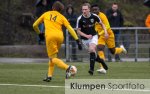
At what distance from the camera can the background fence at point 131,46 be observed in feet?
89.8

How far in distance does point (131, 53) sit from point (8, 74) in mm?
9049

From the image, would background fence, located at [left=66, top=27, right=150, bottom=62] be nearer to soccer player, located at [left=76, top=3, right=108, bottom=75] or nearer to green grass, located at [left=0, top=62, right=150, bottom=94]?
green grass, located at [left=0, top=62, right=150, bottom=94]

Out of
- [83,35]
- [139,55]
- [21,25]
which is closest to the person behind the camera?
[83,35]

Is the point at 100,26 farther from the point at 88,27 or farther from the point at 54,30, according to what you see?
the point at 54,30

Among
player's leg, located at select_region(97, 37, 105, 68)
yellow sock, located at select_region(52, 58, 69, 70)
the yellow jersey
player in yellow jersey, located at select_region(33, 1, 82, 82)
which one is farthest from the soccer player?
yellow sock, located at select_region(52, 58, 69, 70)

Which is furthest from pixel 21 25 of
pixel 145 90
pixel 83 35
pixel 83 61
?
pixel 145 90

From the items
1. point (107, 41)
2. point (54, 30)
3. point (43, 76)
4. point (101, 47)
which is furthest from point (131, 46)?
point (54, 30)

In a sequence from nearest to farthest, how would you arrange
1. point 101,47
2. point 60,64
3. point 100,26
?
point 60,64 → point 100,26 → point 101,47

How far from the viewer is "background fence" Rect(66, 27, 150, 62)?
89.8 ft

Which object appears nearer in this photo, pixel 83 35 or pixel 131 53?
pixel 83 35

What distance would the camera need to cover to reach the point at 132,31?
91.7 ft

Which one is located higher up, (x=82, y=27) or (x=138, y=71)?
(x=82, y=27)

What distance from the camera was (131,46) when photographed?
27562 millimetres

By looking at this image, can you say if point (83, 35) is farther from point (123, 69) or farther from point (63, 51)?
point (63, 51)
